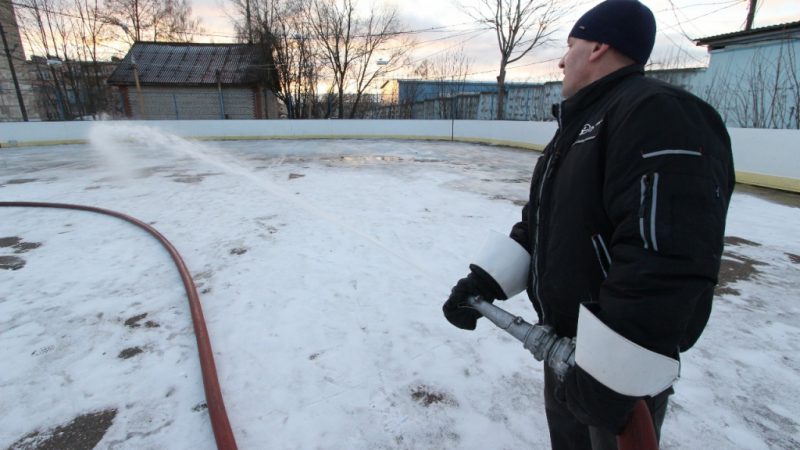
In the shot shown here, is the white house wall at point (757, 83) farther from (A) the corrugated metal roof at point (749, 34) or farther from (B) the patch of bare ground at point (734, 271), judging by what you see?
(B) the patch of bare ground at point (734, 271)

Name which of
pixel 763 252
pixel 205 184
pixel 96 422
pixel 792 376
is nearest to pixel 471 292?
pixel 96 422

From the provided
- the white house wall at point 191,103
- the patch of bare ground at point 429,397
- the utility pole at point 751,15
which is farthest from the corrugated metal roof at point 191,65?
the patch of bare ground at point 429,397

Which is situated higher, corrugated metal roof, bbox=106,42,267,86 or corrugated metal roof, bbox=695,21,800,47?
corrugated metal roof, bbox=106,42,267,86

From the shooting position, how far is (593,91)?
3.52 ft

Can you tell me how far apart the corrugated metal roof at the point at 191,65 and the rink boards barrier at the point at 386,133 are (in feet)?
23.0

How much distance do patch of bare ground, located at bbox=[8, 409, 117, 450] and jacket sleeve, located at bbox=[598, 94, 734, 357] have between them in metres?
2.37

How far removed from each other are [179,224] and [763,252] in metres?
7.14

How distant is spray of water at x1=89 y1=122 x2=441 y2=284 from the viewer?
5.31m

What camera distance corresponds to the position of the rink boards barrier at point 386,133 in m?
8.55

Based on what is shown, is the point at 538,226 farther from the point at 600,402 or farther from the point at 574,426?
the point at 574,426

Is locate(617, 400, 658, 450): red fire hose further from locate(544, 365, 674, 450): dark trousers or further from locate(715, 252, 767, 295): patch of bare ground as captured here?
locate(715, 252, 767, 295): patch of bare ground

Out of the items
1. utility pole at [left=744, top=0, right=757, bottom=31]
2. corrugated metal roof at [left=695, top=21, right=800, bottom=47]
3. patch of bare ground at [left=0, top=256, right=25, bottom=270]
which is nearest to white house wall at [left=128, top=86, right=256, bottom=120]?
patch of bare ground at [left=0, top=256, right=25, bottom=270]

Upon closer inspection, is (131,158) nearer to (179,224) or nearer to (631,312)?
(179,224)

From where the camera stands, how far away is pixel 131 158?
37.9 feet
